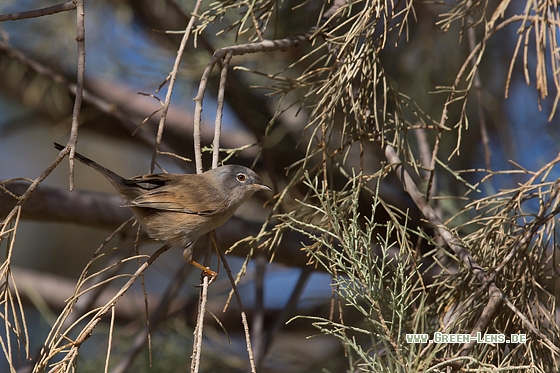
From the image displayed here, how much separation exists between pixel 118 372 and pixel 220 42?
2.26 meters

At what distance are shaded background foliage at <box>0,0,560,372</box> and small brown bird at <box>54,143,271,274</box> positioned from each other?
1.10ft

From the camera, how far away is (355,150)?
5.14m

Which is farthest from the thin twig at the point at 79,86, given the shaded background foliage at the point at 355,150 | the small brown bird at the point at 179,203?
the small brown bird at the point at 179,203

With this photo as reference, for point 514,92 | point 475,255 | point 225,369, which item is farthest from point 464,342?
point 514,92

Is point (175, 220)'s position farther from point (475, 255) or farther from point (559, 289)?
point (559, 289)

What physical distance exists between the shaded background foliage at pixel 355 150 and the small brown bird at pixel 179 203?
0.34 meters

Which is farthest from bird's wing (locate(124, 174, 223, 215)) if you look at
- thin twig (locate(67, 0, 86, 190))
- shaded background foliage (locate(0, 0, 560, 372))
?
thin twig (locate(67, 0, 86, 190))

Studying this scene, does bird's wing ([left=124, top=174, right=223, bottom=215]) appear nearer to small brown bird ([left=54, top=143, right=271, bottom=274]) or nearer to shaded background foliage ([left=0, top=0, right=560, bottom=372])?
small brown bird ([left=54, top=143, right=271, bottom=274])

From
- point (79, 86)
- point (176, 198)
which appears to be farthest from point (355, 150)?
point (79, 86)

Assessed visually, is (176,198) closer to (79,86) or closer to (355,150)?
(79,86)

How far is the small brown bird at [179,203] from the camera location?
2982 millimetres

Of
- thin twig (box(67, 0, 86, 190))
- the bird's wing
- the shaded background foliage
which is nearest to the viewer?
thin twig (box(67, 0, 86, 190))

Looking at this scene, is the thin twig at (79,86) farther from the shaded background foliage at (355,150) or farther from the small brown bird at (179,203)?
the small brown bird at (179,203)

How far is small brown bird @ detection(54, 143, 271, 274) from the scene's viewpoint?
2982mm
